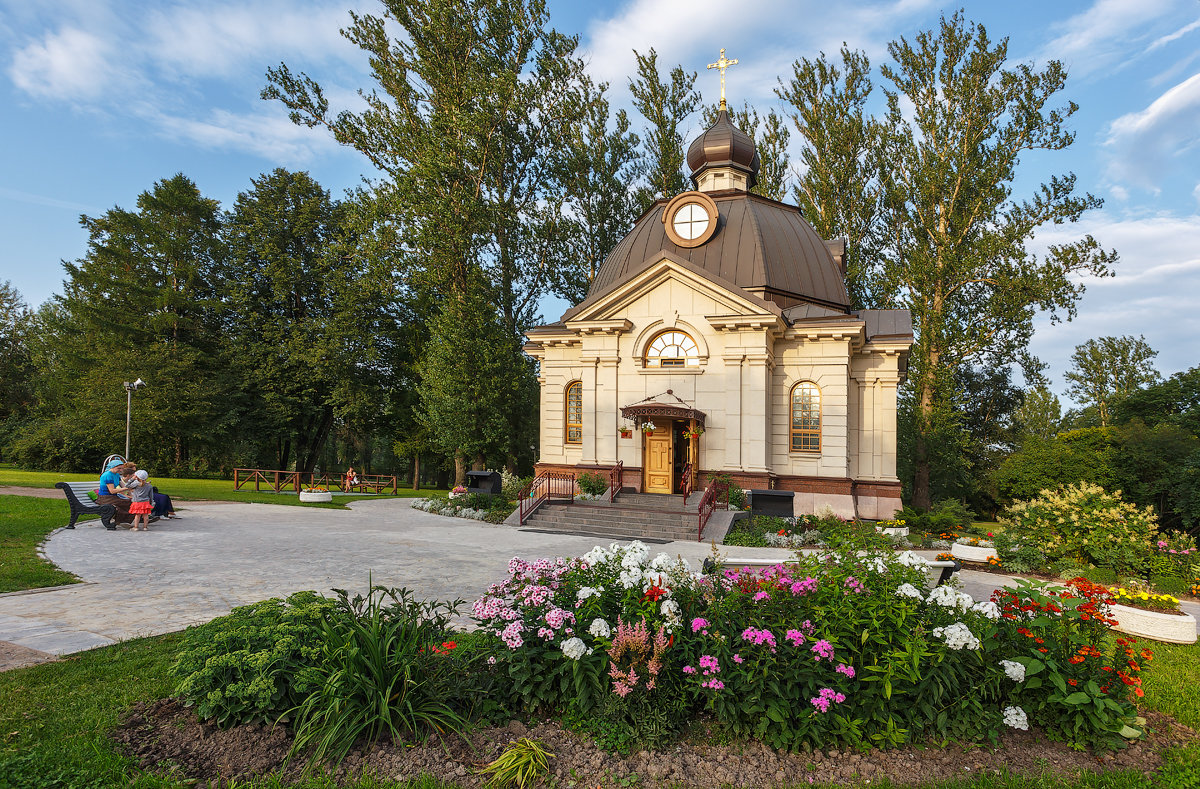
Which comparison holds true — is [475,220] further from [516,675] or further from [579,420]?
[516,675]

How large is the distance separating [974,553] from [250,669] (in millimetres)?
11663

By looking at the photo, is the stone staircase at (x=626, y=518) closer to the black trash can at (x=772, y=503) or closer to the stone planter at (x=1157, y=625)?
the black trash can at (x=772, y=503)

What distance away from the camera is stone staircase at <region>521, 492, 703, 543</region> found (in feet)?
49.3

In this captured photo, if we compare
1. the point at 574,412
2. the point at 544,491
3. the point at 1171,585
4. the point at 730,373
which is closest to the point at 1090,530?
the point at 1171,585

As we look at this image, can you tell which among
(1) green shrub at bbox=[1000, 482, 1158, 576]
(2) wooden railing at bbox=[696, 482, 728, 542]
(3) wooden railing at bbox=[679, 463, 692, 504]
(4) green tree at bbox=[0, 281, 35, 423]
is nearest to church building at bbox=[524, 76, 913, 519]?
(3) wooden railing at bbox=[679, 463, 692, 504]

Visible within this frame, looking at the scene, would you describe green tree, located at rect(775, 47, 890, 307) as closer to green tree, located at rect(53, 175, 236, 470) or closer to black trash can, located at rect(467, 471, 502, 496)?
black trash can, located at rect(467, 471, 502, 496)

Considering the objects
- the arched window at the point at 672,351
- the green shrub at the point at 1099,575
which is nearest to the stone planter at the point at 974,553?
the green shrub at the point at 1099,575

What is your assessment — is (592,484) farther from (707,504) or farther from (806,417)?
(806,417)

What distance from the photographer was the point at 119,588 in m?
7.31

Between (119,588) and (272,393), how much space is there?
26340 mm

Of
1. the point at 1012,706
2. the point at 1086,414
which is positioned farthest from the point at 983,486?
the point at 1012,706

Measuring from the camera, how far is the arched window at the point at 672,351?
18188 millimetres

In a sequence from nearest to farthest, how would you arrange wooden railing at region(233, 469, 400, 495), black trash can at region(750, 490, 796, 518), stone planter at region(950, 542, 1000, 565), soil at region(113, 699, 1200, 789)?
1. soil at region(113, 699, 1200, 789)
2. stone planter at region(950, 542, 1000, 565)
3. black trash can at region(750, 490, 796, 518)
4. wooden railing at region(233, 469, 400, 495)

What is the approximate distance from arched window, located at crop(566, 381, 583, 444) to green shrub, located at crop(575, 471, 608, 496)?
229cm
